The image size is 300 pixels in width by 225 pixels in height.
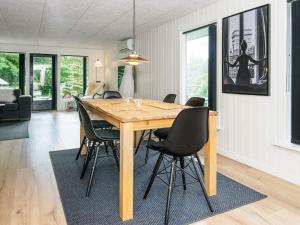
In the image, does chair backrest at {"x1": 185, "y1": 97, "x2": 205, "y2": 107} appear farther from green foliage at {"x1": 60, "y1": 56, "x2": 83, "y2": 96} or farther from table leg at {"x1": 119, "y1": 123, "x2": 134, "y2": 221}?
green foliage at {"x1": 60, "y1": 56, "x2": 83, "y2": 96}

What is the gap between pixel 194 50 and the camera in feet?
15.1

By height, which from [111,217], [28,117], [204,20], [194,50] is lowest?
[111,217]

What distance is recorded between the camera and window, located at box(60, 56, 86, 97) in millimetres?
9016

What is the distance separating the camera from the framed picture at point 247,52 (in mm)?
2975

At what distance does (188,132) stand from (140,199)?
2.68 feet

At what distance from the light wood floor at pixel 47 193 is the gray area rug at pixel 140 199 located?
90 millimetres

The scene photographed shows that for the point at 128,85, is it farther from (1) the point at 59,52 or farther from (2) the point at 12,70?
(2) the point at 12,70

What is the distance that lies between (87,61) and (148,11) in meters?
5.58

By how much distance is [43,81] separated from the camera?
8766 millimetres

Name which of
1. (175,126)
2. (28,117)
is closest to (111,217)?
(175,126)

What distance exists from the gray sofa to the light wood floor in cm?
249

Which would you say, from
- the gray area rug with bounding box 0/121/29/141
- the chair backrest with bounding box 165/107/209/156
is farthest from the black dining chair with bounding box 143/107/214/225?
the gray area rug with bounding box 0/121/29/141

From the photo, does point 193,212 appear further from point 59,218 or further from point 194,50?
point 194,50

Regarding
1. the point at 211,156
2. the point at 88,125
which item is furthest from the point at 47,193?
the point at 211,156
